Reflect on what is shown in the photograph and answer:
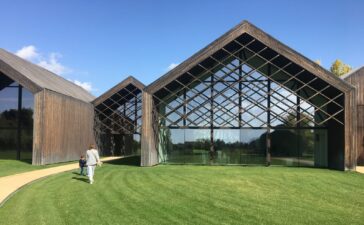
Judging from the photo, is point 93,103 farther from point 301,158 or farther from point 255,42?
point 301,158

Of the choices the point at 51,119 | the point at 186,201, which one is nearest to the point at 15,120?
the point at 51,119

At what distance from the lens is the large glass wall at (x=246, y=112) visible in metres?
25.3

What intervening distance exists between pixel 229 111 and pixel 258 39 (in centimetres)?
503

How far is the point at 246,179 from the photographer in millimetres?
17484

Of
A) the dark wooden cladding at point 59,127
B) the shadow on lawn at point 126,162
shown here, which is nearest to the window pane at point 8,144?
the dark wooden cladding at point 59,127

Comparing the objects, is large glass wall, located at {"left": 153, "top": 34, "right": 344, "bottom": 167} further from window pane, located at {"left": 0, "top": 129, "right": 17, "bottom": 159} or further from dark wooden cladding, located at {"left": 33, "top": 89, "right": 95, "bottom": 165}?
window pane, located at {"left": 0, "top": 129, "right": 17, "bottom": 159}

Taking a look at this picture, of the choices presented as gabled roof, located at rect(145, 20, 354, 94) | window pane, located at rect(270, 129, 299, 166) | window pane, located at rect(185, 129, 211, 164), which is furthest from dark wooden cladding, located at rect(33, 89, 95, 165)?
window pane, located at rect(270, 129, 299, 166)

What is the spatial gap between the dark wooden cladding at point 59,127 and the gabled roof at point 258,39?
22.5ft

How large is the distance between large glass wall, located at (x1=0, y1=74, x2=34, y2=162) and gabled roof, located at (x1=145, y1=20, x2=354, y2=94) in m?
9.18

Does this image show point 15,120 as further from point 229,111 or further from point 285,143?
point 285,143

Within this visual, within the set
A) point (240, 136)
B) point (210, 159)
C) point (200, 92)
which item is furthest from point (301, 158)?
point (200, 92)

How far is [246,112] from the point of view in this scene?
25359 mm

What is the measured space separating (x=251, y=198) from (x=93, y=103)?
24.4 metres

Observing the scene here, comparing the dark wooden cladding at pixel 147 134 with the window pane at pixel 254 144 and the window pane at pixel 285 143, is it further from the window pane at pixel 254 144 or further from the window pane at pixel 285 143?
the window pane at pixel 285 143
